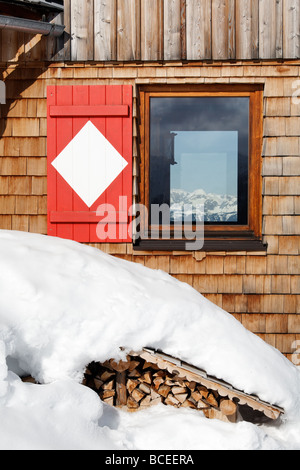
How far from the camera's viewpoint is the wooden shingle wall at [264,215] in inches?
150

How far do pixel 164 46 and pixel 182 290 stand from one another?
2.51 metres

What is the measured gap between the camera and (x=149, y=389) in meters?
2.35

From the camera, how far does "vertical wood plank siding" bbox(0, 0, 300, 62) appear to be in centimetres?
377

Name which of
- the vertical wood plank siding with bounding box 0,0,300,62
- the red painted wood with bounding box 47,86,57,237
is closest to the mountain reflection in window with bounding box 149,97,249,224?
the vertical wood plank siding with bounding box 0,0,300,62

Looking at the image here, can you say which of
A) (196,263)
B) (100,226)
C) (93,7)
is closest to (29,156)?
(100,226)

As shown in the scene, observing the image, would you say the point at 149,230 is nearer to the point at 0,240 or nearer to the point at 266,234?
the point at 266,234

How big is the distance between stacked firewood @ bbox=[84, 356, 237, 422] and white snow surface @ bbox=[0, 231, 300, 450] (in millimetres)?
75

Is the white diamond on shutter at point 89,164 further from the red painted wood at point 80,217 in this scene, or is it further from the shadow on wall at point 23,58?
the shadow on wall at point 23,58

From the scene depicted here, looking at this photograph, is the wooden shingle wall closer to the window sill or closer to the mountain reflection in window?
the window sill

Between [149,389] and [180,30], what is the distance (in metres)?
3.27

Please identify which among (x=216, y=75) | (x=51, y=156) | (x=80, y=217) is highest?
(x=216, y=75)

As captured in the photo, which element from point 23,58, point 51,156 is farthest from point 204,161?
point 23,58

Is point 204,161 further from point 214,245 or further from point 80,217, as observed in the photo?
point 80,217
